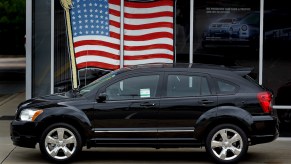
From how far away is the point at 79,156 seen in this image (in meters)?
A: 10.4

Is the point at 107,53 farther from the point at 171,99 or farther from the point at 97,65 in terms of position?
the point at 171,99

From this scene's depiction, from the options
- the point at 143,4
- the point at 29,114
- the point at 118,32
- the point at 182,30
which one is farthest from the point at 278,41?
the point at 29,114

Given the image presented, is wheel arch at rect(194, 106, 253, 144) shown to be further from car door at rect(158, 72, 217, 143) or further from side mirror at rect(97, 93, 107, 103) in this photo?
side mirror at rect(97, 93, 107, 103)

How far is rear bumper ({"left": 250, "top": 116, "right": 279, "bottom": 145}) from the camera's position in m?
9.57

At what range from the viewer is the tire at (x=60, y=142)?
9617 mm

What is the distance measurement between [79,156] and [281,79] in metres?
4.98

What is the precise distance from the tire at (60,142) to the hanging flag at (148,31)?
14.1 ft

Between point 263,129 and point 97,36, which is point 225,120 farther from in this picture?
point 97,36

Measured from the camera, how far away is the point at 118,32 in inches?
538

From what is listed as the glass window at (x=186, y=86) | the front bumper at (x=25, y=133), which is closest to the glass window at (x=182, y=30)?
the glass window at (x=186, y=86)

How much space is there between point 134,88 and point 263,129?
208cm

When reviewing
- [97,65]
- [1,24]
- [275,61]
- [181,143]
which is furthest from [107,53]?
[1,24]

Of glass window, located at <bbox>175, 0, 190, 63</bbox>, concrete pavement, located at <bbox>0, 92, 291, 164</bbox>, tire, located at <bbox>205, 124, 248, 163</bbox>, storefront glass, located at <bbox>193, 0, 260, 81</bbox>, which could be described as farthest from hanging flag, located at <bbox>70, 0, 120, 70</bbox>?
tire, located at <bbox>205, 124, 248, 163</bbox>

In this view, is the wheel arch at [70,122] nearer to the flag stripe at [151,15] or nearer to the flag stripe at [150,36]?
the flag stripe at [150,36]
